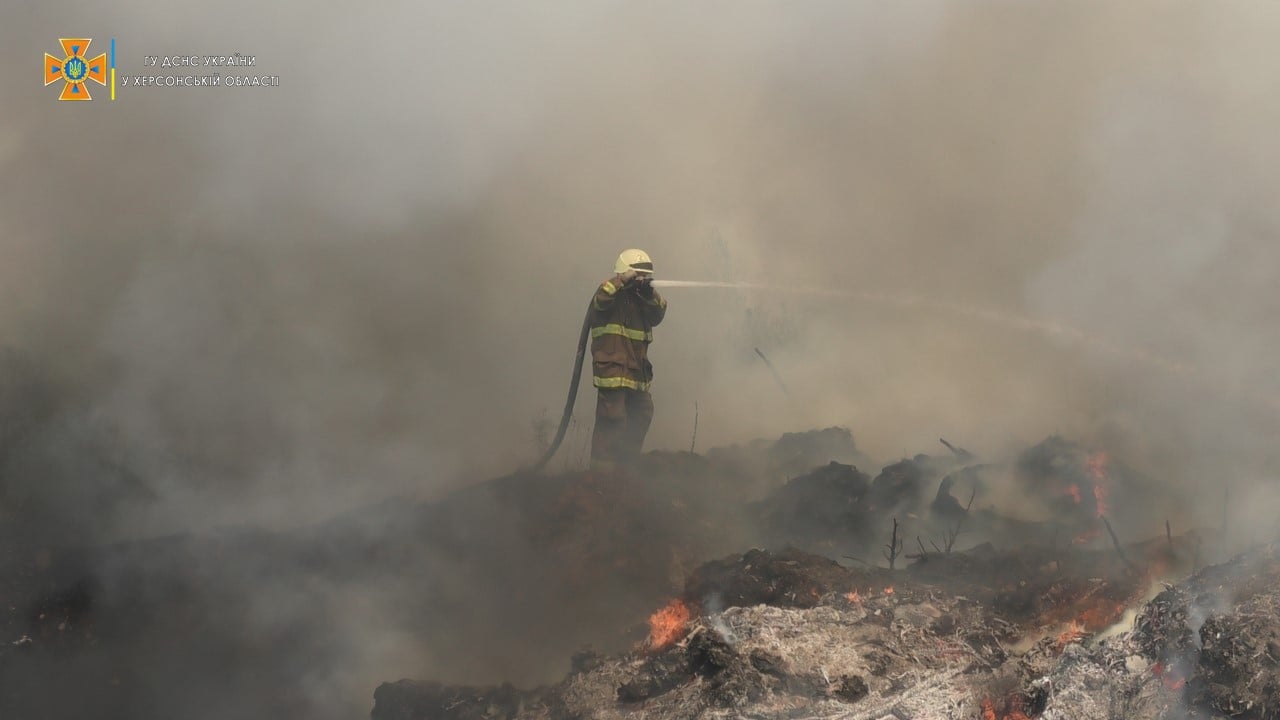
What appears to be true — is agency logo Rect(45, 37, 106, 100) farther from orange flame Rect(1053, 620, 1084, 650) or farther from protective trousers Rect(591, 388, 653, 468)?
orange flame Rect(1053, 620, 1084, 650)

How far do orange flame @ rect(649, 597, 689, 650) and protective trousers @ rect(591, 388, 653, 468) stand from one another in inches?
127

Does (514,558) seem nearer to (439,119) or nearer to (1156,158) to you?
(439,119)

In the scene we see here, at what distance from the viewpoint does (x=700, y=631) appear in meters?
6.57

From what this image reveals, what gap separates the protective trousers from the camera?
1124 centimetres

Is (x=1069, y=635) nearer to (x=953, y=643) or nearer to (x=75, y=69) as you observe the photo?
(x=953, y=643)

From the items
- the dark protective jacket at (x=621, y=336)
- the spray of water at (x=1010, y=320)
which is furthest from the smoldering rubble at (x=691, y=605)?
the spray of water at (x=1010, y=320)

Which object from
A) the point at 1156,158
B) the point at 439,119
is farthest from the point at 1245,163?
the point at 439,119

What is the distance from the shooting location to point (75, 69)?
15344mm

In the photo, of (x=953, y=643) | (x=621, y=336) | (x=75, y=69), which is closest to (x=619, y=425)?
(x=621, y=336)

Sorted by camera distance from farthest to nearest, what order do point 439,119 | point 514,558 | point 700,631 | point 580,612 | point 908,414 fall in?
point 439,119, point 908,414, point 514,558, point 580,612, point 700,631

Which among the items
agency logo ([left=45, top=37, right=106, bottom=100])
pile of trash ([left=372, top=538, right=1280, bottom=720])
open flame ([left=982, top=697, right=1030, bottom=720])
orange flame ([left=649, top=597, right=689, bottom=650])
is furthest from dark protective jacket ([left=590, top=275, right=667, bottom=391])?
agency logo ([left=45, top=37, right=106, bottom=100])

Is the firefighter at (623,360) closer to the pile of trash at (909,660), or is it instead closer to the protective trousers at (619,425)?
the protective trousers at (619,425)

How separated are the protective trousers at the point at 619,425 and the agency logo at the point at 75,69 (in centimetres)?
1011

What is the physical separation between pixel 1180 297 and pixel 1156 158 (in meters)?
2.84
